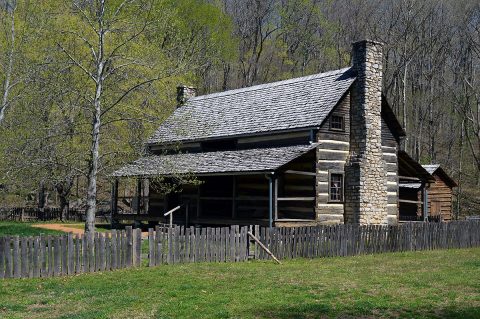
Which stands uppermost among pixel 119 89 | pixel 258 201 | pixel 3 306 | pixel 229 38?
pixel 229 38

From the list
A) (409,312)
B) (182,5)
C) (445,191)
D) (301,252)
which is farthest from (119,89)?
(182,5)

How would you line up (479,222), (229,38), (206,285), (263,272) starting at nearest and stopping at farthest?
(206,285) → (263,272) → (479,222) → (229,38)

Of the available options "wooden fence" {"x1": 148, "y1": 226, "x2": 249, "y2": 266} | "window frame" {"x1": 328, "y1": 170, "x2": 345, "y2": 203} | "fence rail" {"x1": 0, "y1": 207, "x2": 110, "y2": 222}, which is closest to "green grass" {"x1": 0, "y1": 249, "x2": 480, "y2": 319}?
"wooden fence" {"x1": 148, "y1": 226, "x2": 249, "y2": 266}

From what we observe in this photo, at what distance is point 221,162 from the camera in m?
27.2

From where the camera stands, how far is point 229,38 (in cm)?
5281

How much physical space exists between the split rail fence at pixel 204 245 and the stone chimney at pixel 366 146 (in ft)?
13.6

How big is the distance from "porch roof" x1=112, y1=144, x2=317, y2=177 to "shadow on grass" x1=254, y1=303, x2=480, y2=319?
41.7 ft

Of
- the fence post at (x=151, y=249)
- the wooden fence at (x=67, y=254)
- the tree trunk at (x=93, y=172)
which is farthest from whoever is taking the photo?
the tree trunk at (x=93, y=172)

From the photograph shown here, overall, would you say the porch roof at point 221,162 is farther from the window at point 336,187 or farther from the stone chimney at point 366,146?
the stone chimney at point 366,146

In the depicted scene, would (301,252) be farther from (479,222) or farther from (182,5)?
(182,5)

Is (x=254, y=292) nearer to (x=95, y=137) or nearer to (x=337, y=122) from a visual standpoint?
(x=95, y=137)

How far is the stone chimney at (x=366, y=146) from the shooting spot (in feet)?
87.9

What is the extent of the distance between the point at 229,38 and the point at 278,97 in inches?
959

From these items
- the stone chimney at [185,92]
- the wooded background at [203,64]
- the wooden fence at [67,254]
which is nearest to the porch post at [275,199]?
the wooded background at [203,64]
